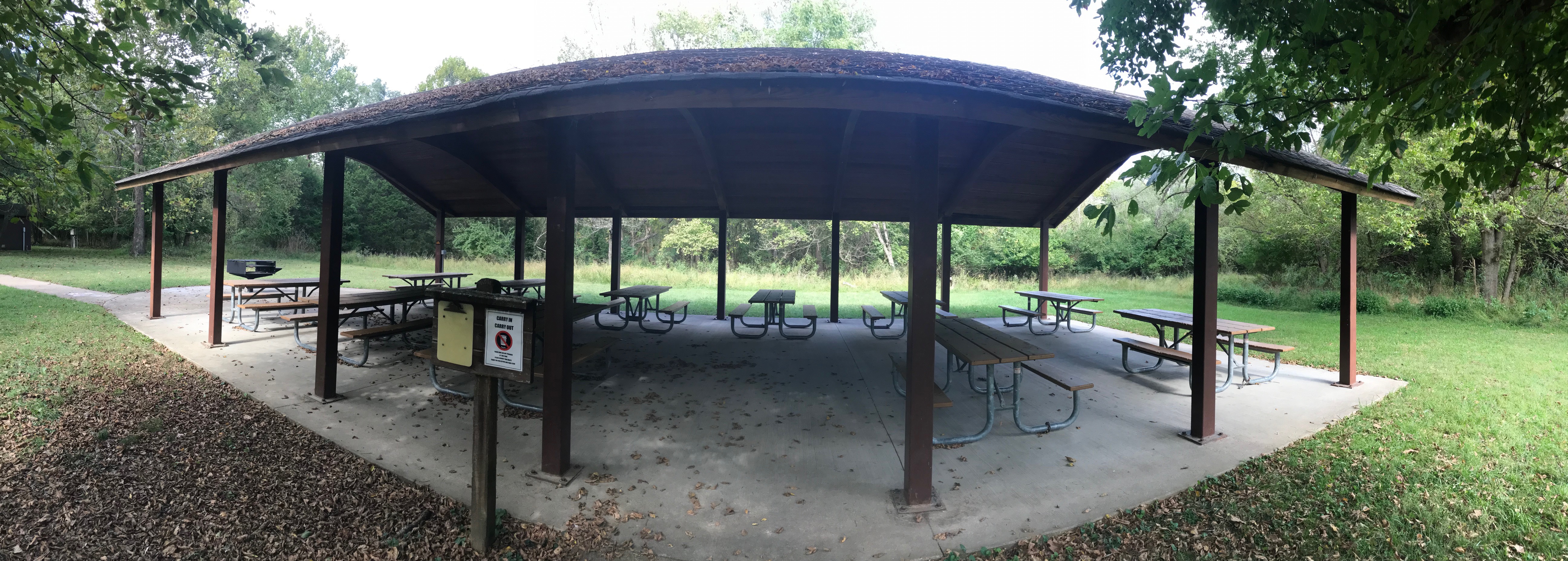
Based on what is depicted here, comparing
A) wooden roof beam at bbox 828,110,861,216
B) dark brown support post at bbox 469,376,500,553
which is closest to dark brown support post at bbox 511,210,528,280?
wooden roof beam at bbox 828,110,861,216

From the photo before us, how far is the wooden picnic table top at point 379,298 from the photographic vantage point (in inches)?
255

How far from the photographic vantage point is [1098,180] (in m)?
6.83

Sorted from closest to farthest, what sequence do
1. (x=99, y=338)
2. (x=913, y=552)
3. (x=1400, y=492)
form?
(x=913, y=552) → (x=1400, y=492) → (x=99, y=338)

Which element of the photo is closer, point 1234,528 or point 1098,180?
point 1234,528

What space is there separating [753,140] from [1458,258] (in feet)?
65.5

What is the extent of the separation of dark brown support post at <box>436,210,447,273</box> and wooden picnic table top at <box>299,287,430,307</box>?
6.89ft

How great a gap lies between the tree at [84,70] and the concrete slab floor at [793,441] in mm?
2195

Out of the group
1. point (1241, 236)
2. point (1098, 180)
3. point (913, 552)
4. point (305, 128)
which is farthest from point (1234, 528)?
point (1241, 236)

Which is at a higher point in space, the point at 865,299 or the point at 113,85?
the point at 113,85

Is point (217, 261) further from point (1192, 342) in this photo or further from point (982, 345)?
point (1192, 342)

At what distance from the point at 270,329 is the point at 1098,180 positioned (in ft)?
38.9

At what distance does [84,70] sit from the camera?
12.1ft

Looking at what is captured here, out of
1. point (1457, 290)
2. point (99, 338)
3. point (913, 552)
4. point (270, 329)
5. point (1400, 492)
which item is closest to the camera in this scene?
point (913, 552)

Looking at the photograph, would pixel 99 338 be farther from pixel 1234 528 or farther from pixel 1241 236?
pixel 1241 236
